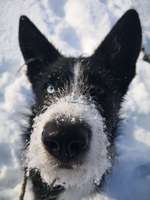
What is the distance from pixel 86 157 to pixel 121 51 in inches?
64.7

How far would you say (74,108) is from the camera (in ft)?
13.4

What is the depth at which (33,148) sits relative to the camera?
4258mm

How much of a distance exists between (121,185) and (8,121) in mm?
1736

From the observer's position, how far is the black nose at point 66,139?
12.6ft

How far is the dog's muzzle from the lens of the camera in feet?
12.6

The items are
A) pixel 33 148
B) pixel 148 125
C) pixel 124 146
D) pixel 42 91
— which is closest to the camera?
pixel 33 148

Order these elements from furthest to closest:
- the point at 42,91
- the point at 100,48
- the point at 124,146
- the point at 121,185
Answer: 1. the point at 124,146
2. the point at 121,185
3. the point at 100,48
4. the point at 42,91

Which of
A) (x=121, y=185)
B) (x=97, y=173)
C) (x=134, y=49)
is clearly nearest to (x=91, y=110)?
(x=97, y=173)

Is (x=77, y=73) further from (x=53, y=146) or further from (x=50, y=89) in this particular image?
(x=53, y=146)

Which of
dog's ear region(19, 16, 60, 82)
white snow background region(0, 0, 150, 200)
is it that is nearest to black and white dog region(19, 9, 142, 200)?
dog's ear region(19, 16, 60, 82)

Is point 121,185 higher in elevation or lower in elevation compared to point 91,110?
lower

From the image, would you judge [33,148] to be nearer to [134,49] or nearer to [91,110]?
[91,110]

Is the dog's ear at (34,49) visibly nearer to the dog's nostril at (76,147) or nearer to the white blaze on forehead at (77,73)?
the white blaze on forehead at (77,73)

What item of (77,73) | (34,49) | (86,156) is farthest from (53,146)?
(34,49)
